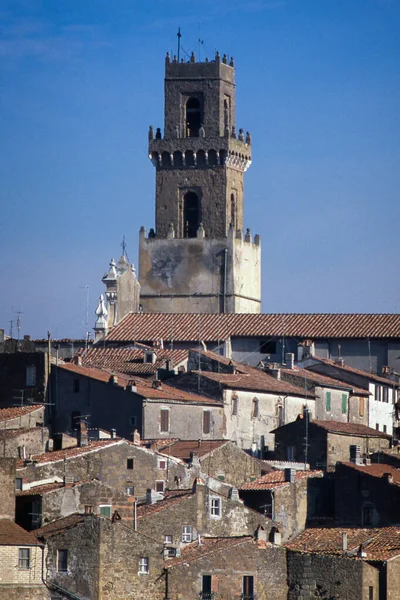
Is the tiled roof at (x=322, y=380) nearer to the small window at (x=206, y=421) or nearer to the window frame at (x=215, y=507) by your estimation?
the small window at (x=206, y=421)

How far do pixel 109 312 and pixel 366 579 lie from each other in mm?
41671

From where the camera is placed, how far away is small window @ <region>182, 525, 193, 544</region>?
63.3 meters

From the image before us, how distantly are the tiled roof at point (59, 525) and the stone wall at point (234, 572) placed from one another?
262cm

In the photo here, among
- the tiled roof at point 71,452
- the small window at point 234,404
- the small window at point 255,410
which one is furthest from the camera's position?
the small window at point 255,410

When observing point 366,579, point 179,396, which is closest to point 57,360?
point 179,396

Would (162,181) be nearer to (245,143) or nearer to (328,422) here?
(245,143)

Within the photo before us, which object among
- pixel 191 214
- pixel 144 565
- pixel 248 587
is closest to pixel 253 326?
pixel 191 214

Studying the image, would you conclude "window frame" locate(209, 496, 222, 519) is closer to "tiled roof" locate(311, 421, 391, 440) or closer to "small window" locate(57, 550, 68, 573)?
"small window" locate(57, 550, 68, 573)

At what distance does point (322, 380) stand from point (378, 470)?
17080mm

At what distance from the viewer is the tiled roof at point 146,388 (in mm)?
77363

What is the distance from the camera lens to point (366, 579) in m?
61.3

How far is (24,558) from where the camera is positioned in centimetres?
A: 5909

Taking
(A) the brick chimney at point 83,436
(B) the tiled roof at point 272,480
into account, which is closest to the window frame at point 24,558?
(B) the tiled roof at point 272,480

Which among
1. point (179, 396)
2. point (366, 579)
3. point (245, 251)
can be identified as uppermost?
point (245, 251)
